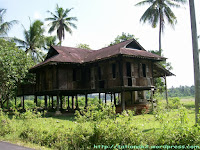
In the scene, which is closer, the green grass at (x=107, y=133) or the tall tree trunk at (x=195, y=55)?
the green grass at (x=107, y=133)

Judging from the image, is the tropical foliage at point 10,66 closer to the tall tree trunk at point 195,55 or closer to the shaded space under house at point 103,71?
the shaded space under house at point 103,71

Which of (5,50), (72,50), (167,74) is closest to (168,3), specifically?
(167,74)

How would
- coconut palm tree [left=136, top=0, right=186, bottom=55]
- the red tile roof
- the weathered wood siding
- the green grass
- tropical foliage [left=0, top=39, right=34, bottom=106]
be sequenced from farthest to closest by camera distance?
coconut palm tree [left=136, top=0, right=186, bottom=55]
the weathered wood siding
tropical foliage [left=0, top=39, right=34, bottom=106]
the red tile roof
the green grass

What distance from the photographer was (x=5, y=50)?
59.2 feet

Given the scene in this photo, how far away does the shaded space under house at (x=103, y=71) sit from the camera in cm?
1714

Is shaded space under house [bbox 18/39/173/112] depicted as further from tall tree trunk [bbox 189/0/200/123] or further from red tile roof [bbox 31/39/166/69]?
tall tree trunk [bbox 189/0/200/123]

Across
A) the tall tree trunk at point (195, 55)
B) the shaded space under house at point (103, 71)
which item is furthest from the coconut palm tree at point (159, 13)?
the tall tree trunk at point (195, 55)

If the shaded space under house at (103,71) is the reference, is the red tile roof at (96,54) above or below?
above

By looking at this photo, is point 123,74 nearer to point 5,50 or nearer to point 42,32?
point 5,50

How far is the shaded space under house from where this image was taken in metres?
17.1

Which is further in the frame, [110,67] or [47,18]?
[47,18]

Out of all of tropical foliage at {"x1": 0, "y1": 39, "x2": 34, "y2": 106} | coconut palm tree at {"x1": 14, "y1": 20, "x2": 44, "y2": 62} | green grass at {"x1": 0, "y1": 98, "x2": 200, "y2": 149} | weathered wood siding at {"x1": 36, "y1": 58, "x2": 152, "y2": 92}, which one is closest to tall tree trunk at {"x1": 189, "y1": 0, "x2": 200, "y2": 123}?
green grass at {"x1": 0, "y1": 98, "x2": 200, "y2": 149}

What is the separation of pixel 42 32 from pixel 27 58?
37.2 feet

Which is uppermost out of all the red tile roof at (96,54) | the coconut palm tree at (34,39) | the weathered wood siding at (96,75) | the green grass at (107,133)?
the coconut palm tree at (34,39)
